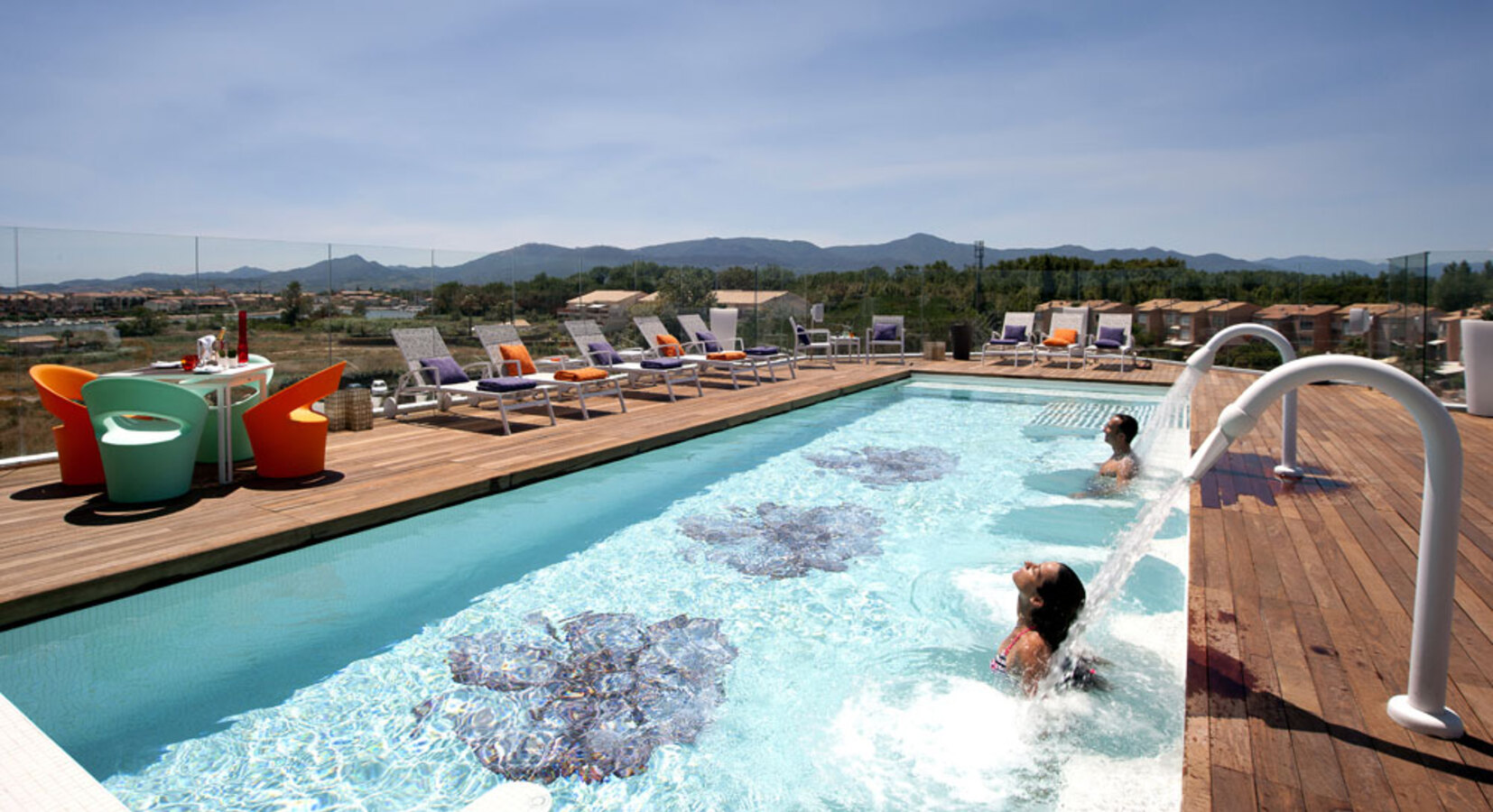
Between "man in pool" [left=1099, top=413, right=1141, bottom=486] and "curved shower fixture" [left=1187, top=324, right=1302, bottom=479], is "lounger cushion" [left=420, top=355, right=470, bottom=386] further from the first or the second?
"curved shower fixture" [left=1187, top=324, right=1302, bottom=479]

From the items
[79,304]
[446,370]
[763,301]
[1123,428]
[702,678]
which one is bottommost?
[702,678]

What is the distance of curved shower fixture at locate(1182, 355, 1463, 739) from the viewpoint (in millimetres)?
1742

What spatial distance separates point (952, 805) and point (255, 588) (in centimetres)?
326

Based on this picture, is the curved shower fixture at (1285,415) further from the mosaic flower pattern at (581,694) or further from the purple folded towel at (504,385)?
the purple folded towel at (504,385)

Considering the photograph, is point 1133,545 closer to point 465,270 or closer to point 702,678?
point 702,678

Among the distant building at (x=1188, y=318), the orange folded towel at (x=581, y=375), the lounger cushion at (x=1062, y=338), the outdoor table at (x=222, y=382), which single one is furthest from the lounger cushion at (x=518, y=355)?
the distant building at (x=1188, y=318)

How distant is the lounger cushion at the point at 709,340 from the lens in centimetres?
1127

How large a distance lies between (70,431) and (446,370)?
306 centimetres

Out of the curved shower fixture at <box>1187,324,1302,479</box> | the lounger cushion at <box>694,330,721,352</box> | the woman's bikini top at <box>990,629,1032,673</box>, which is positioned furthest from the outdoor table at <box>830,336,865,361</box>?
the woman's bikini top at <box>990,629,1032,673</box>

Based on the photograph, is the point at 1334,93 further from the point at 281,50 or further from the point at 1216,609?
the point at 281,50

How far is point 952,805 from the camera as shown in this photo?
8.30ft

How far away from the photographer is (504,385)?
717cm

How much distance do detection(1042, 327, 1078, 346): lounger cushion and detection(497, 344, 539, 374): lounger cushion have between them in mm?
9421

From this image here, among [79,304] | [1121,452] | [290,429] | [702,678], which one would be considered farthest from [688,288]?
[702,678]
